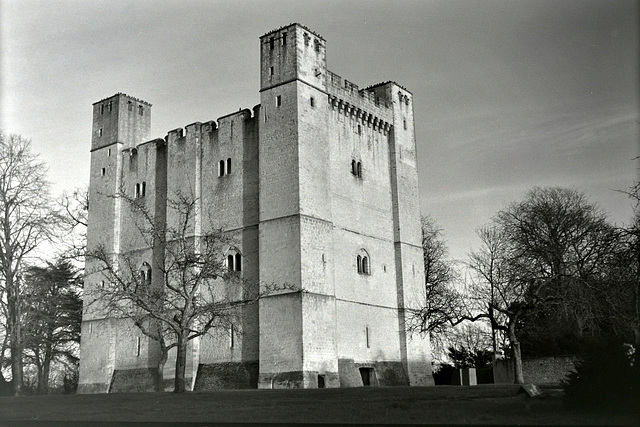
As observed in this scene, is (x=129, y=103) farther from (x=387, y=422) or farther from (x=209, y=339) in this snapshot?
(x=387, y=422)

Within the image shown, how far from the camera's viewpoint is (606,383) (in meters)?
14.7

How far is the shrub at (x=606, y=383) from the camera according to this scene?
14.4m

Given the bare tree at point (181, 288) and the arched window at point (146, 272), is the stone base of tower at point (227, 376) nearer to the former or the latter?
the bare tree at point (181, 288)

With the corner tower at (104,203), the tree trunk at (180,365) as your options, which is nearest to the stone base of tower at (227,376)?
the tree trunk at (180,365)

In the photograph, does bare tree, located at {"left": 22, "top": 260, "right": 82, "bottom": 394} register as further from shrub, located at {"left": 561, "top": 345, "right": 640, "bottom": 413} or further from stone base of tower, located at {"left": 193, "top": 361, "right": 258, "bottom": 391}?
shrub, located at {"left": 561, "top": 345, "right": 640, "bottom": 413}

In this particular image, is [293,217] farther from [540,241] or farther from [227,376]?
[540,241]

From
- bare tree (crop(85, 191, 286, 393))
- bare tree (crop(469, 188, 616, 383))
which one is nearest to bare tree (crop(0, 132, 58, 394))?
bare tree (crop(85, 191, 286, 393))

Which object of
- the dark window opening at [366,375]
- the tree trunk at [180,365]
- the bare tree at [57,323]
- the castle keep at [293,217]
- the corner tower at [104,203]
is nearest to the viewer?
the tree trunk at [180,365]

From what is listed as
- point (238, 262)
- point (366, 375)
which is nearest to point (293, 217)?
point (238, 262)

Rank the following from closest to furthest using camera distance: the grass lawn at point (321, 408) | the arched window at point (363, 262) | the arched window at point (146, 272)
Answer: the grass lawn at point (321, 408), the arched window at point (363, 262), the arched window at point (146, 272)

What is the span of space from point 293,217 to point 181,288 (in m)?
7.95

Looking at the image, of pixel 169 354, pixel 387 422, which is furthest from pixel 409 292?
pixel 387 422

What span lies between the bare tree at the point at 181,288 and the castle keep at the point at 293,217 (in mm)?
699

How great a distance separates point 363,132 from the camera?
1534 inches
